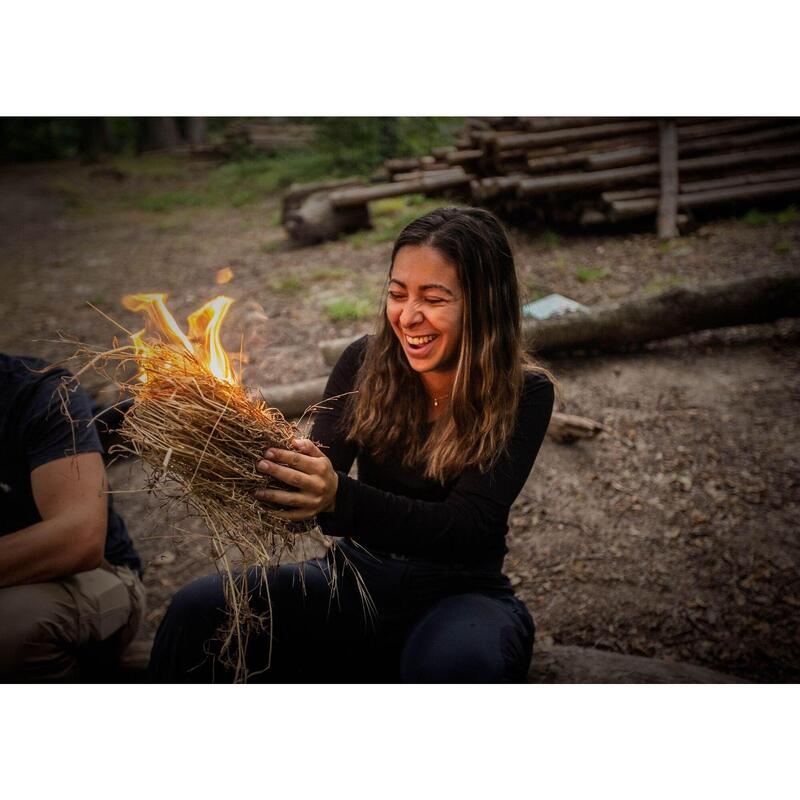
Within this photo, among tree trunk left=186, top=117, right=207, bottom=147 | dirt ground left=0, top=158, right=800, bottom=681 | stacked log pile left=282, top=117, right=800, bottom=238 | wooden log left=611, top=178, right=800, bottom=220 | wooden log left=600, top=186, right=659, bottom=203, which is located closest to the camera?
dirt ground left=0, top=158, right=800, bottom=681

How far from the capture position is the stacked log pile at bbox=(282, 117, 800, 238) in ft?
15.4

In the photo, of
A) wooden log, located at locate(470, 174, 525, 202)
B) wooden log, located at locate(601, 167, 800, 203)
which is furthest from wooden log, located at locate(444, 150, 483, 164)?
wooden log, located at locate(601, 167, 800, 203)

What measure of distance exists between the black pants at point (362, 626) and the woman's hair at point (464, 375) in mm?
321

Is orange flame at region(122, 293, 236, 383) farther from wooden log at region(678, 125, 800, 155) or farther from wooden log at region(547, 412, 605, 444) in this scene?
wooden log at region(678, 125, 800, 155)

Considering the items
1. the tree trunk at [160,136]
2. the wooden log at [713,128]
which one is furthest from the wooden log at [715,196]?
the tree trunk at [160,136]

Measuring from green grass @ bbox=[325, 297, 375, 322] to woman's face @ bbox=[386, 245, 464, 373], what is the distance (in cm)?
298

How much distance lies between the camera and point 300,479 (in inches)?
55.2

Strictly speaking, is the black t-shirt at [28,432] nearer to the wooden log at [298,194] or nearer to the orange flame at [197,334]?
the orange flame at [197,334]

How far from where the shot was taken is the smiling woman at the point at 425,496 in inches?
64.4

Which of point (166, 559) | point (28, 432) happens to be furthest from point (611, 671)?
point (166, 559)

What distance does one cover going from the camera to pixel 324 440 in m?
1.92

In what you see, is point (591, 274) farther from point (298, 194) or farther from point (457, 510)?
point (457, 510)
